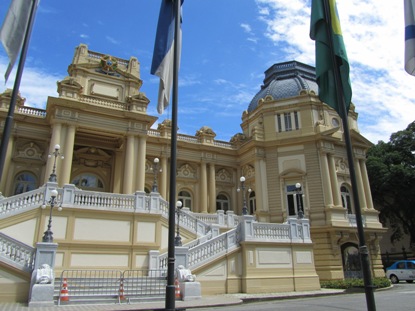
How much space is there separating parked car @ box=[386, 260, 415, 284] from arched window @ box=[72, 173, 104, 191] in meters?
23.5

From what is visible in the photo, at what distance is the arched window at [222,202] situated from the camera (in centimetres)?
3247

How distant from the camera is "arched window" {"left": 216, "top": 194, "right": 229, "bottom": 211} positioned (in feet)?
107

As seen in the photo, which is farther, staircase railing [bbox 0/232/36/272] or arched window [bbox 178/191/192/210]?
arched window [bbox 178/191/192/210]

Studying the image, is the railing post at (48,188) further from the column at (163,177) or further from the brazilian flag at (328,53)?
the brazilian flag at (328,53)

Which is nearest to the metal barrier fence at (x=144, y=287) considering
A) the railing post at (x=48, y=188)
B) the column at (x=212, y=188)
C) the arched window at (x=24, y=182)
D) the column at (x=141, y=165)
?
the railing post at (x=48, y=188)

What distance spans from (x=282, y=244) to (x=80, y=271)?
10.0 metres

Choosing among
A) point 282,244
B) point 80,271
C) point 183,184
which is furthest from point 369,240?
point 80,271

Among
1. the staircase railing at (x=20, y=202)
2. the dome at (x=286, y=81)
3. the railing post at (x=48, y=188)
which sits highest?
the dome at (x=286, y=81)

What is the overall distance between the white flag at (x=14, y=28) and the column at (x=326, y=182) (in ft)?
79.9

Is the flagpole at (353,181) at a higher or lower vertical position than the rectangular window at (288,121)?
lower

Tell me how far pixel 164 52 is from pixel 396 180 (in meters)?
32.7

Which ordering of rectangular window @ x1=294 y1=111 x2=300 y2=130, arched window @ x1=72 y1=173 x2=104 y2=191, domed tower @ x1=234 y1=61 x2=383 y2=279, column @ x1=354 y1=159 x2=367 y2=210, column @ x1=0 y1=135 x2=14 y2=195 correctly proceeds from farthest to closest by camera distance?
rectangular window @ x1=294 y1=111 x2=300 y2=130 → column @ x1=354 y1=159 x2=367 y2=210 → domed tower @ x1=234 y1=61 x2=383 y2=279 → arched window @ x1=72 y1=173 x2=104 y2=191 → column @ x1=0 y1=135 x2=14 y2=195

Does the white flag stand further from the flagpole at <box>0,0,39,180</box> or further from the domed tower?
the domed tower

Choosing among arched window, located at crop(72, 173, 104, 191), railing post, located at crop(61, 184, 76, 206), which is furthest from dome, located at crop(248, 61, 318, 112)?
railing post, located at crop(61, 184, 76, 206)
